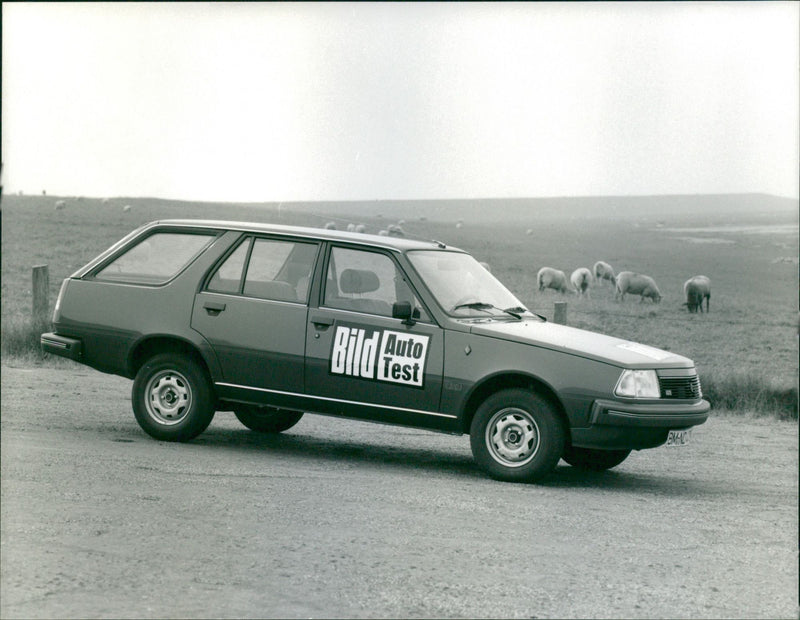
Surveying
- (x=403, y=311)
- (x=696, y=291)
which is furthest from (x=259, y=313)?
(x=696, y=291)

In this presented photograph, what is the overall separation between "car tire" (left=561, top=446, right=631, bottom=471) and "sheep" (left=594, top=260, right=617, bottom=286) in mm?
10197

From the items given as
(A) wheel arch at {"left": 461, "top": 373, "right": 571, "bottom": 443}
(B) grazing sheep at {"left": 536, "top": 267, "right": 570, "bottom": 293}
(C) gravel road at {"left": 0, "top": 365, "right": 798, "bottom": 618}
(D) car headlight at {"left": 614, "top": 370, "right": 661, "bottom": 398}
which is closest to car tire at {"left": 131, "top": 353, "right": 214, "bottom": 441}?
(C) gravel road at {"left": 0, "top": 365, "right": 798, "bottom": 618}

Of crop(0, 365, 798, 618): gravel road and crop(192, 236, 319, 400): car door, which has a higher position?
crop(192, 236, 319, 400): car door

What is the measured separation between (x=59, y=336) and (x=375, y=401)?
269 cm

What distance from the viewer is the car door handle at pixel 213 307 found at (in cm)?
794

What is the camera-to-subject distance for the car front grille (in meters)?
7.20

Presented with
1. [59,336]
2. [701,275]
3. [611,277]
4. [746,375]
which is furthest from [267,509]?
[701,275]

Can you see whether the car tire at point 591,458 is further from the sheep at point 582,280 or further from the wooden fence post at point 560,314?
the sheep at point 582,280

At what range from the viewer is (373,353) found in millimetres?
7438

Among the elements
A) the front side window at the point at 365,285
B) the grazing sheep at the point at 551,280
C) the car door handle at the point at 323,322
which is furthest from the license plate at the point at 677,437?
the grazing sheep at the point at 551,280

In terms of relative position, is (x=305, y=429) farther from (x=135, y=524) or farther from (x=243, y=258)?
(x=135, y=524)

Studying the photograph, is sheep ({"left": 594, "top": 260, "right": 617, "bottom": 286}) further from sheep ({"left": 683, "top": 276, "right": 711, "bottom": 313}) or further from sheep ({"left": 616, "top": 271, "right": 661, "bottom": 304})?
sheep ({"left": 683, "top": 276, "right": 711, "bottom": 313})

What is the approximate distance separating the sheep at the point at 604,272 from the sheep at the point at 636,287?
205 mm

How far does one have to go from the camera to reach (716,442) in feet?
31.8
